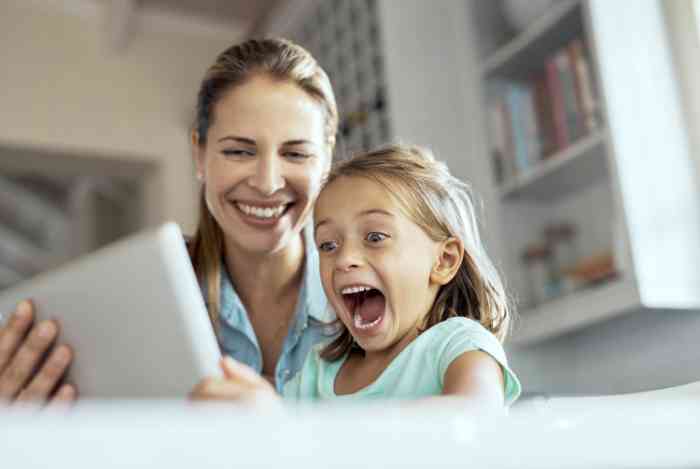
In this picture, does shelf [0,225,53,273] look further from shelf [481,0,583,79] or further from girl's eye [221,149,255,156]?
girl's eye [221,149,255,156]

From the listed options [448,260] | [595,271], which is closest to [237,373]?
[448,260]

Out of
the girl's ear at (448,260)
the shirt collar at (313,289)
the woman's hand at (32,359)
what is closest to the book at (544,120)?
the shirt collar at (313,289)

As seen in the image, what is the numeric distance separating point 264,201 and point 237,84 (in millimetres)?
221

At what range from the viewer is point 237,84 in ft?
4.89

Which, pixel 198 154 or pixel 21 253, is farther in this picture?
pixel 21 253

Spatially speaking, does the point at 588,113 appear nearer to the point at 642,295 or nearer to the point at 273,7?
the point at 642,295

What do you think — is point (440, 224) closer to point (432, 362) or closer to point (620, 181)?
point (432, 362)

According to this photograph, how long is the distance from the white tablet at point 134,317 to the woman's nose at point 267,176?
67 centimetres

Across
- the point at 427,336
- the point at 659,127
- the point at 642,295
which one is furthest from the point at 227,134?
the point at 659,127

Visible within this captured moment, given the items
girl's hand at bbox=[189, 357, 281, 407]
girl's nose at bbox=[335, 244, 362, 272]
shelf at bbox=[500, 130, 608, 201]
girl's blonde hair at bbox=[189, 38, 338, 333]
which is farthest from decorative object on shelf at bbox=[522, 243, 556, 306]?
girl's hand at bbox=[189, 357, 281, 407]

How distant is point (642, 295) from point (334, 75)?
4.99ft

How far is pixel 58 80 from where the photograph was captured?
3.46 m

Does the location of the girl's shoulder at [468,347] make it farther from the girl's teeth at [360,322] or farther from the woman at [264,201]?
the woman at [264,201]

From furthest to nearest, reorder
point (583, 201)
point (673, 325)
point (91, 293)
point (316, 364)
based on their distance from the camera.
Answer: point (583, 201)
point (673, 325)
point (316, 364)
point (91, 293)
